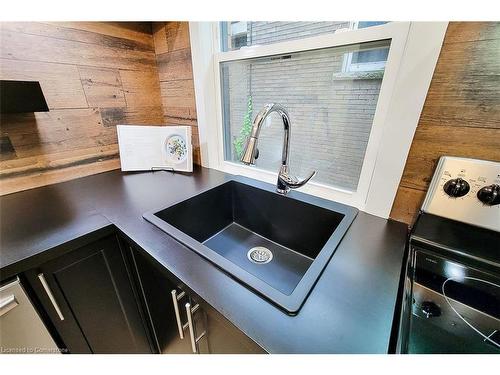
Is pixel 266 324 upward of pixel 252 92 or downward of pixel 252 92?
downward

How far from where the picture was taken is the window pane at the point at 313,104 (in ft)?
2.60

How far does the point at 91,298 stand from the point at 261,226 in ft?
2.37

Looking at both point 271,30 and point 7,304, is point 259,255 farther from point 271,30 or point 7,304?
point 271,30

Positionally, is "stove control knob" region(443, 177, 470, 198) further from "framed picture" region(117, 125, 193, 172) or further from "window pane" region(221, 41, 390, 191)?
"framed picture" region(117, 125, 193, 172)

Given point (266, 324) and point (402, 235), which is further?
point (402, 235)

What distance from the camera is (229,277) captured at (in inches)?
20.4

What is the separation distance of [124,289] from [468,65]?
1336 millimetres

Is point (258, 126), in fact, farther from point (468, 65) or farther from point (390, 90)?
point (468, 65)

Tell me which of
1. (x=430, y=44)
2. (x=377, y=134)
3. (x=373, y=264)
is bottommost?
(x=373, y=264)

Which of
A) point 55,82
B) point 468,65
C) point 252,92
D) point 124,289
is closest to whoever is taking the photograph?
point 468,65

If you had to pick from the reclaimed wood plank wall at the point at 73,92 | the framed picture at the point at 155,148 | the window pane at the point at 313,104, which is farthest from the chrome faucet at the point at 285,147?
the reclaimed wood plank wall at the point at 73,92

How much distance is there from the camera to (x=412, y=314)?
0.43 meters

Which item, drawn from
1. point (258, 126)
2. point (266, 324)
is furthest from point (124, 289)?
point (258, 126)

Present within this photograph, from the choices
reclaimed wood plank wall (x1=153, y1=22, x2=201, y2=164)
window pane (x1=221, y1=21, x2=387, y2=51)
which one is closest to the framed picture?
reclaimed wood plank wall (x1=153, y1=22, x2=201, y2=164)
